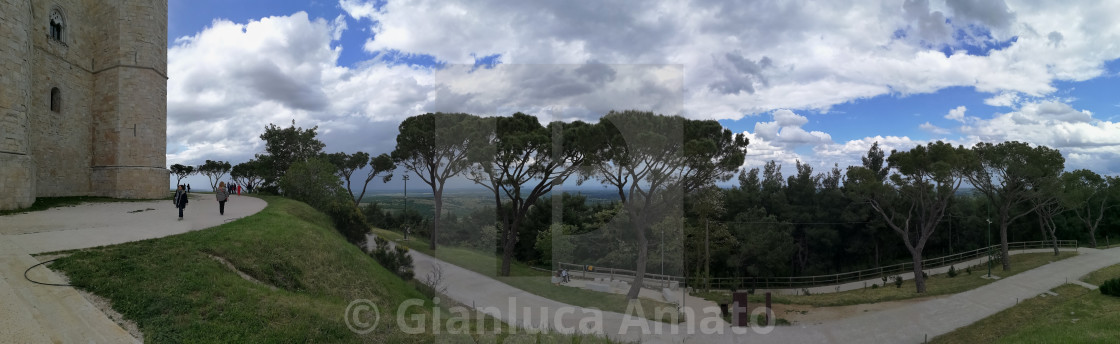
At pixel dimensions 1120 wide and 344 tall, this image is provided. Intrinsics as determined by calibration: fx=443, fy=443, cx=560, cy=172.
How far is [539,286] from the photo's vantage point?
16.2 m

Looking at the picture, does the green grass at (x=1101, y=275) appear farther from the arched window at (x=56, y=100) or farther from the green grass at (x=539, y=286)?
the arched window at (x=56, y=100)

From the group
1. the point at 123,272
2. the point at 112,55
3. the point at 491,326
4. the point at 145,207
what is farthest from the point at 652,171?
the point at 112,55

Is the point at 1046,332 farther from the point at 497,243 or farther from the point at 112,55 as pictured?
the point at 112,55

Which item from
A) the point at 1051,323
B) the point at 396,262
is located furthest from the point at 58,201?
the point at 1051,323

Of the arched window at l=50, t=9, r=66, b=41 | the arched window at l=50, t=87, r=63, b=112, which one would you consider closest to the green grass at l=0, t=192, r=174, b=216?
the arched window at l=50, t=87, r=63, b=112

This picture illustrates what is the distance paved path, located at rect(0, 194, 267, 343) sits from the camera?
471 cm

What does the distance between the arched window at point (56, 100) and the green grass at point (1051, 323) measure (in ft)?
97.4

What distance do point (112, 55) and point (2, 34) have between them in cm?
649

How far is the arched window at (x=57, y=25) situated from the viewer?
16.6 metres

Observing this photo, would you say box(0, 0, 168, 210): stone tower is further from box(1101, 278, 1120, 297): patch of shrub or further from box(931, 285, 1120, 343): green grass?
box(1101, 278, 1120, 297): patch of shrub

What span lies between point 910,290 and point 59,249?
26399 mm

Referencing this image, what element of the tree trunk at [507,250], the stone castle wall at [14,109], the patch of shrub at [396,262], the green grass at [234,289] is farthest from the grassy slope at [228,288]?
the tree trunk at [507,250]

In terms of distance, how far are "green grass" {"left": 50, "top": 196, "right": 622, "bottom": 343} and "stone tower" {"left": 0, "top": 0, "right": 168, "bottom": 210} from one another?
485 inches

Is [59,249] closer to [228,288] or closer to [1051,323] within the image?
[228,288]
